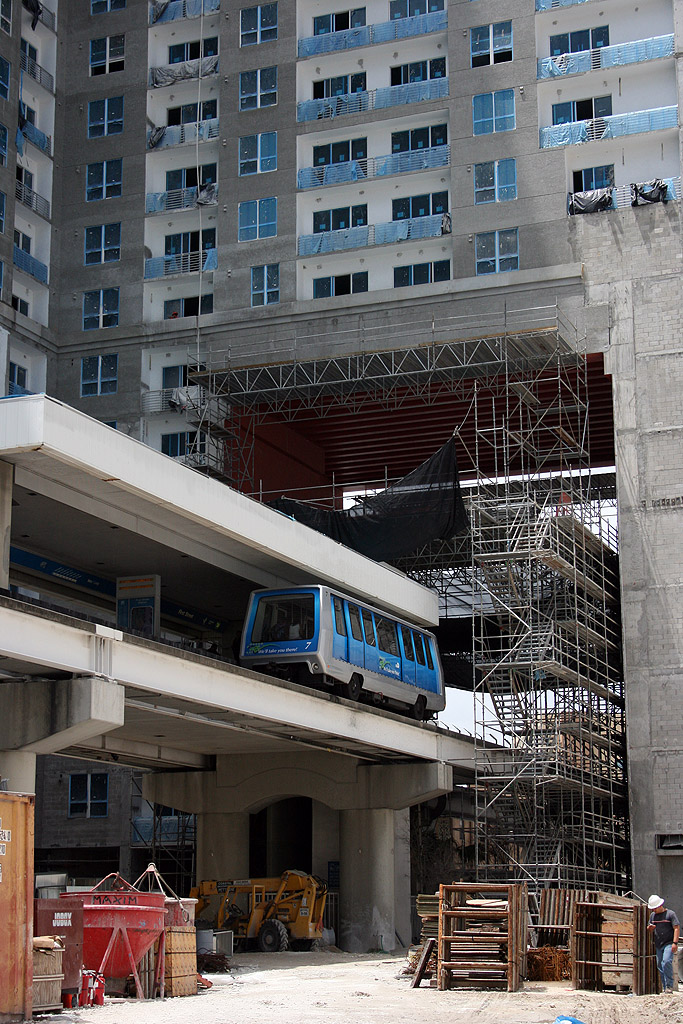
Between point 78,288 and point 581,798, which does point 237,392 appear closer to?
point 78,288

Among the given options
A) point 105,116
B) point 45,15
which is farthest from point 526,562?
point 45,15

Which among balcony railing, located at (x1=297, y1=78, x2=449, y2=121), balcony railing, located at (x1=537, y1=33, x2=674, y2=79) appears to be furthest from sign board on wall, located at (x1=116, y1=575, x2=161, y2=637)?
balcony railing, located at (x1=537, y1=33, x2=674, y2=79)

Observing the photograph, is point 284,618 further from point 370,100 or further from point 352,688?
point 370,100

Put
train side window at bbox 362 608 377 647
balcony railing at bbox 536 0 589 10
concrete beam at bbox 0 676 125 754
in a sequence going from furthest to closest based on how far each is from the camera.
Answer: balcony railing at bbox 536 0 589 10 < train side window at bbox 362 608 377 647 < concrete beam at bbox 0 676 125 754

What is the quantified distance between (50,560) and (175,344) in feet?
50.8

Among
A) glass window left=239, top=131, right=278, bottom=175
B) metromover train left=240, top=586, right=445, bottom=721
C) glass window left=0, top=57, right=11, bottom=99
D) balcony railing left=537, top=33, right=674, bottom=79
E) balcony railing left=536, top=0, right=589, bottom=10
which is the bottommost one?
metromover train left=240, top=586, right=445, bottom=721

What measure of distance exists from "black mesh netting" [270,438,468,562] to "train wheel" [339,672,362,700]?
25.6 ft

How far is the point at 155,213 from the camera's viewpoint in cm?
4944

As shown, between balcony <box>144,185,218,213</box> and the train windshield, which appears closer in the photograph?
the train windshield

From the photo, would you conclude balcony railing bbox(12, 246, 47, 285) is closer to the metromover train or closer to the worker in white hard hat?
the metromover train

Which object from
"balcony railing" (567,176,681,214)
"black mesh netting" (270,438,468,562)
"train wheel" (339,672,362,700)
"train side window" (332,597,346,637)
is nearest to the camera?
"train side window" (332,597,346,637)

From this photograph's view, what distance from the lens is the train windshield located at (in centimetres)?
3212

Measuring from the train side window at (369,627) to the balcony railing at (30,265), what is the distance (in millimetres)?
20770

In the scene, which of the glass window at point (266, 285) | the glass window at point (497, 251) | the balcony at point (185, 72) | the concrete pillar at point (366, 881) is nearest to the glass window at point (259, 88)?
the balcony at point (185, 72)
